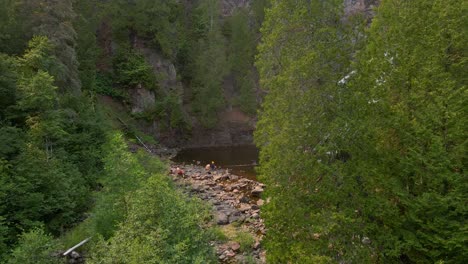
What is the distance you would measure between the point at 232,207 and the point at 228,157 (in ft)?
62.7

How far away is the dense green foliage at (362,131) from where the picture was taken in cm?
978

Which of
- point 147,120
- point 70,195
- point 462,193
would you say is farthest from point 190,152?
point 462,193

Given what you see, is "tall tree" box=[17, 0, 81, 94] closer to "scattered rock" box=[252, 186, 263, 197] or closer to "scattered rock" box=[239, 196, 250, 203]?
"scattered rock" box=[239, 196, 250, 203]

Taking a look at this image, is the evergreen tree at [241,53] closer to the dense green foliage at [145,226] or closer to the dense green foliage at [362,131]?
the dense green foliage at [145,226]

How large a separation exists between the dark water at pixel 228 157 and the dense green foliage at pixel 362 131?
22353 mm

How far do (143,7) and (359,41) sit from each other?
38887 mm

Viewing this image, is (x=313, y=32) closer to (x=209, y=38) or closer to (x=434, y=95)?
(x=434, y=95)

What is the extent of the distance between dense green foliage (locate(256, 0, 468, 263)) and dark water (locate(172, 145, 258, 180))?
2235 centimetres

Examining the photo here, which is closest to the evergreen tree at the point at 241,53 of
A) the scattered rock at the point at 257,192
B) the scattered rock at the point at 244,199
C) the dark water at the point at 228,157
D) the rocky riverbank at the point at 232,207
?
the dark water at the point at 228,157

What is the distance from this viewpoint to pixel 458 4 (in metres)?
10.4

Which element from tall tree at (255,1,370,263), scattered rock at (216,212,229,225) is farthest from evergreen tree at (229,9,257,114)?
tall tree at (255,1,370,263)

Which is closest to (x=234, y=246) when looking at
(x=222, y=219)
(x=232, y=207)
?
(x=222, y=219)

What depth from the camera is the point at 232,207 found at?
24328 mm

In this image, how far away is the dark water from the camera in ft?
121
